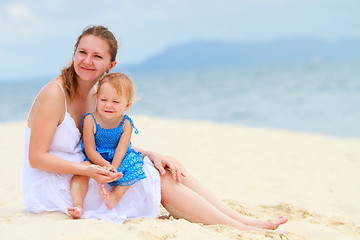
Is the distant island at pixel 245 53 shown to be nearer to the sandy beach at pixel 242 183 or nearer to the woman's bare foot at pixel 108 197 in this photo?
the sandy beach at pixel 242 183

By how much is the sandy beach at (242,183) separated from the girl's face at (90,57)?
1095 millimetres

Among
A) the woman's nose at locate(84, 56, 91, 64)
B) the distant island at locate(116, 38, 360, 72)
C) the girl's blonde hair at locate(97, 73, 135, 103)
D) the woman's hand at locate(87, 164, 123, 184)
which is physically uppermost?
the distant island at locate(116, 38, 360, 72)

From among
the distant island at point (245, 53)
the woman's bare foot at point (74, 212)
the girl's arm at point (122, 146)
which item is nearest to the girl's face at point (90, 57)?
the girl's arm at point (122, 146)

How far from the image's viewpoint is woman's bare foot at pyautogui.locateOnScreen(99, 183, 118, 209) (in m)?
2.80

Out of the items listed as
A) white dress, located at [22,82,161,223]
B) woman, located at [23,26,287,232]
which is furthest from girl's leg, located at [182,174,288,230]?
white dress, located at [22,82,161,223]

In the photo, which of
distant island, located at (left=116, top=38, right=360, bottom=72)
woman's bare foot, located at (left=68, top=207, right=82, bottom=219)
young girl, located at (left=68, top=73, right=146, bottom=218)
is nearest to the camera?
woman's bare foot, located at (left=68, top=207, right=82, bottom=219)

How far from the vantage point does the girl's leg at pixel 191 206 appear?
300 centimetres

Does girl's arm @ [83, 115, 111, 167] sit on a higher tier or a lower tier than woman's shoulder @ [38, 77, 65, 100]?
lower

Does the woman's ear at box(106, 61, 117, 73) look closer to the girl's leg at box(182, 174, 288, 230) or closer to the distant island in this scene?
the girl's leg at box(182, 174, 288, 230)

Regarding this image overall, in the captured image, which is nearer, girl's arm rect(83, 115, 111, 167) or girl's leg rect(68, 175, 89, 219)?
girl's leg rect(68, 175, 89, 219)

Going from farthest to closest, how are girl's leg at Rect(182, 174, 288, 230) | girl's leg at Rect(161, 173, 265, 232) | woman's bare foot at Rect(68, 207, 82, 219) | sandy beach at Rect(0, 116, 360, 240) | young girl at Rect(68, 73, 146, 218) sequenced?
girl's leg at Rect(182, 174, 288, 230) → girl's leg at Rect(161, 173, 265, 232) → young girl at Rect(68, 73, 146, 218) → woman's bare foot at Rect(68, 207, 82, 219) → sandy beach at Rect(0, 116, 360, 240)

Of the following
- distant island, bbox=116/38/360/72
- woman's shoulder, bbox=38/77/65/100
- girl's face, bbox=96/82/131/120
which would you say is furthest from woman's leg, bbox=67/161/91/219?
distant island, bbox=116/38/360/72

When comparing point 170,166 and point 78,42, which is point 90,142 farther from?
point 78,42

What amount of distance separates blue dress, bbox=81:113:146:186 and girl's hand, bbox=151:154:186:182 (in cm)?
14
